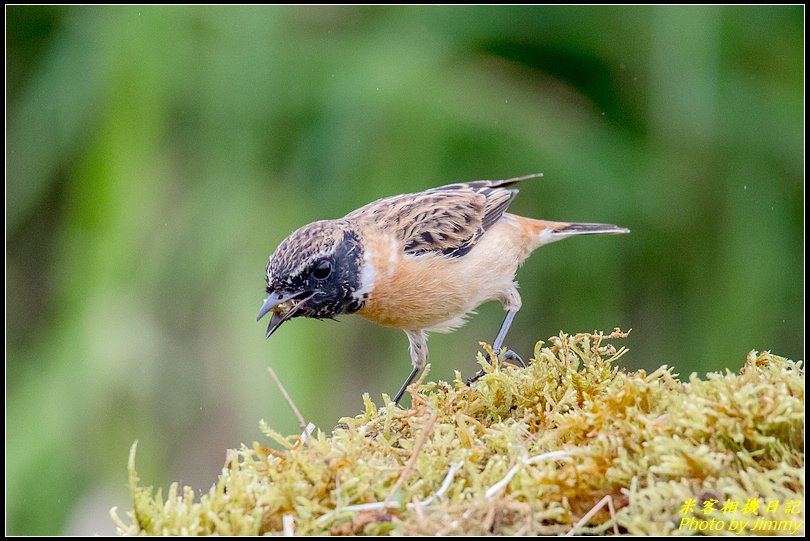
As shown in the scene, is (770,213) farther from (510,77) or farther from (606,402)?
(606,402)

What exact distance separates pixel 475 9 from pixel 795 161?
8.20ft

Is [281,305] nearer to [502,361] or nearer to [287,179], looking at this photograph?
[502,361]

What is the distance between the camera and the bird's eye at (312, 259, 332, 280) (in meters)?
4.06

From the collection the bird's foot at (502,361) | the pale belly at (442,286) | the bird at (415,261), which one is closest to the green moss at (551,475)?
the bird's foot at (502,361)

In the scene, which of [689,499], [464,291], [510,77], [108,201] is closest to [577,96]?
[510,77]

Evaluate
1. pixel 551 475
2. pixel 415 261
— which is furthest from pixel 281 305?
pixel 551 475

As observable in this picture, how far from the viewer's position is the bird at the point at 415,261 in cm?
405

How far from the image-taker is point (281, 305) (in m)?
4.07

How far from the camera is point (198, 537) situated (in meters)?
2.15

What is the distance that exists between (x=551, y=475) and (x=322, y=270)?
2.12 metres

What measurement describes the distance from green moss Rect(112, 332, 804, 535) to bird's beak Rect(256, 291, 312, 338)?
55.7 inches

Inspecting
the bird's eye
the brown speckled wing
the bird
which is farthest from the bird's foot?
the brown speckled wing

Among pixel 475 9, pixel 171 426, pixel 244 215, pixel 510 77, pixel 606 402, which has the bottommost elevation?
pixel 171 426

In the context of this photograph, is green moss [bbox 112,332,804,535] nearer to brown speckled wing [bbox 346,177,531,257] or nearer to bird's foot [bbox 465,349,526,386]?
bird's foot [bbox 465,349,526,386]
